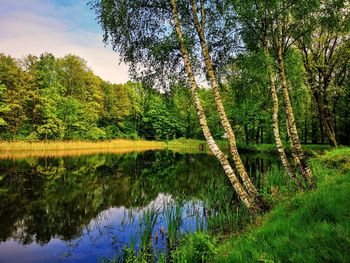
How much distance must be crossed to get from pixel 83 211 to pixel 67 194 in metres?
3.55

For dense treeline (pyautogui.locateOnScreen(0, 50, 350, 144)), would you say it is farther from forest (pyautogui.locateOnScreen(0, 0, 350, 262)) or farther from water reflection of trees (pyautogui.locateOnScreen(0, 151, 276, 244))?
water reflection of trees (pyautogui.locateOnScreen(0, 151, 276, 244))

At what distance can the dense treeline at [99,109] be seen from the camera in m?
35.0

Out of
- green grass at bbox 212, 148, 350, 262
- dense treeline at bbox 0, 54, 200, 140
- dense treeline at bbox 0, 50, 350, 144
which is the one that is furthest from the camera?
dense treeline at bbox 0, 54, 200, 140

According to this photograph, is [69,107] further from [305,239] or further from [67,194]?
[305,239]

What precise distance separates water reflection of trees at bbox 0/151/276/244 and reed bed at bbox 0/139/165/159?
12.4 meters

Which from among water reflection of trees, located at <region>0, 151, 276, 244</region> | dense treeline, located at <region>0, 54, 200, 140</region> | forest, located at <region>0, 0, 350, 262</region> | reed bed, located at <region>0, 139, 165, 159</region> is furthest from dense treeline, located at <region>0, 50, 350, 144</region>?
water reflection of trees, located at <region>0, 151, 276, 244</region>

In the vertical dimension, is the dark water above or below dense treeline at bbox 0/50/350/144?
below

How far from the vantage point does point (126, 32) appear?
33.7 ft

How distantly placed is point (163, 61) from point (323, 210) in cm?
779

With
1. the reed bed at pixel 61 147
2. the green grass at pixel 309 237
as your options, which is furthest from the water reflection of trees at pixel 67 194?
the reed bed at pixel 61 147

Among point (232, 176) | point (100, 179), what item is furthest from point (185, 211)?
point (100, 179)

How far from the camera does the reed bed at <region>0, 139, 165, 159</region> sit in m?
35.3

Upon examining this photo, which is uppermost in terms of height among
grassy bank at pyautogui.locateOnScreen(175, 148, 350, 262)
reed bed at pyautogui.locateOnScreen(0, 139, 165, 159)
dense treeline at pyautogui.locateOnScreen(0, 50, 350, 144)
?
dense treeline at pyautogui.locateOnScreen(0, 50, 350, 144)

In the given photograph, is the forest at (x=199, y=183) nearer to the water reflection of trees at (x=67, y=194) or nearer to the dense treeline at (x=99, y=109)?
the water reflection of trees at (x=67, y=194)
